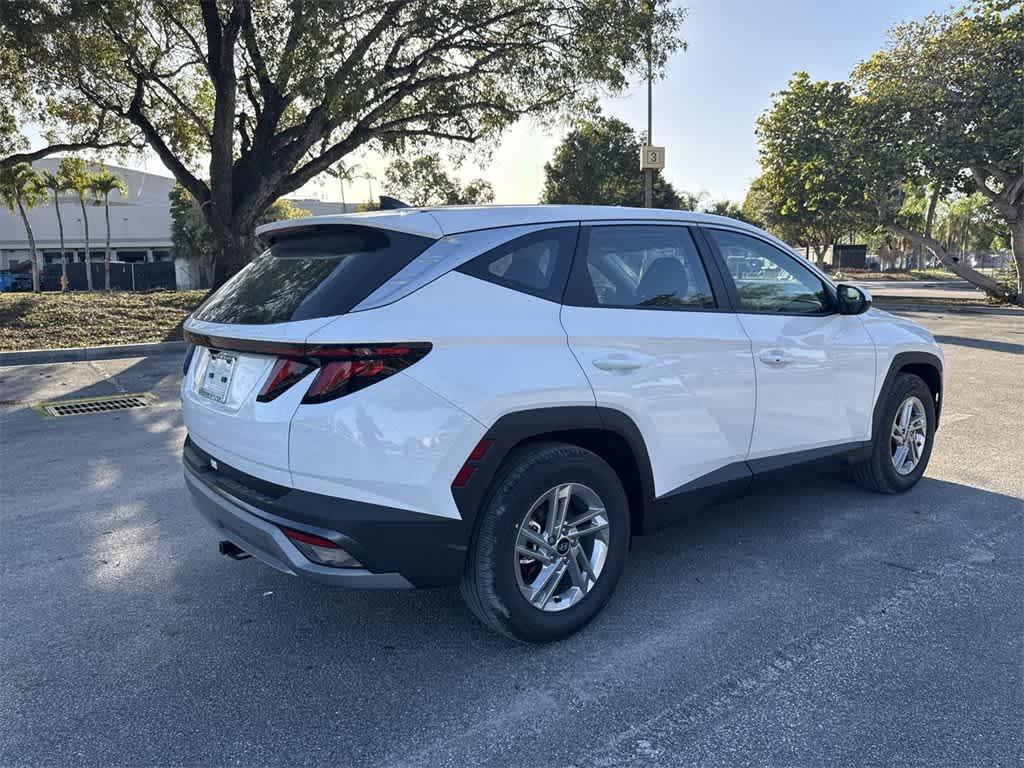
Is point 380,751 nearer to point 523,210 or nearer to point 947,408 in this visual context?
point 523,210

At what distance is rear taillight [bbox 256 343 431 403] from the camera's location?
2.45m

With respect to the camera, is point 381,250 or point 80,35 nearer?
point 381,250

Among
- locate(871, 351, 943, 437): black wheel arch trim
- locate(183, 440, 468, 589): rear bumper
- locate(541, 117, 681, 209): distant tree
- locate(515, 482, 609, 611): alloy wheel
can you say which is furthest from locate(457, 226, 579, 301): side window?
locate(541, 117, 681, 209): distant tree

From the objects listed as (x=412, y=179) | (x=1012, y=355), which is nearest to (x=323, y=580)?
(x=1012, y=355)

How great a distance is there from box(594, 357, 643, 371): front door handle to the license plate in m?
1.43

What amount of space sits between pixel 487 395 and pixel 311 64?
12.5m

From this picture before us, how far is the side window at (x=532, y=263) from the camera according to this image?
2.80 m

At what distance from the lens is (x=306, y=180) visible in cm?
1812

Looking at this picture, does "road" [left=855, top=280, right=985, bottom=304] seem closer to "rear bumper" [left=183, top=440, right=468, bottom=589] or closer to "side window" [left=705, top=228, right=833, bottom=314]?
"side window" [left=705, top=228, right=833, bottom=314]

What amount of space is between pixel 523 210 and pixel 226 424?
149 cm

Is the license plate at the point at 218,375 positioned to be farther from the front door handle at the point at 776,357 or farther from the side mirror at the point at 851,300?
the side mirror at the point at 851,300

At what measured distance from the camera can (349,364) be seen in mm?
2457

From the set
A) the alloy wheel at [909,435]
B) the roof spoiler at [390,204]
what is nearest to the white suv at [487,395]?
the roof spoiler at [390,204]

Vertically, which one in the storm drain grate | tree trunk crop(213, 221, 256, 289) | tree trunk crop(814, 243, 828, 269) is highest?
tree trunk crop(814, 243, 828, 269)
